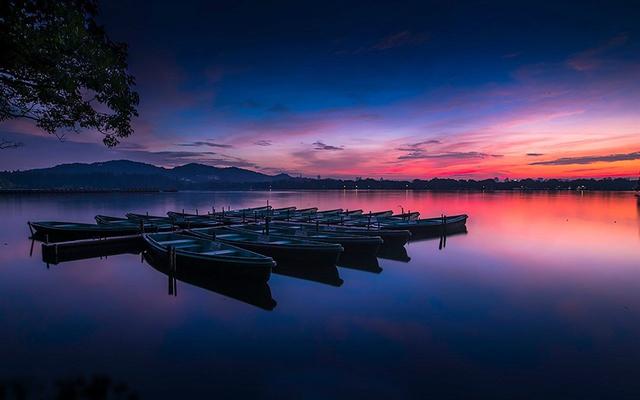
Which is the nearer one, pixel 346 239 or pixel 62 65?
pixel 62 65

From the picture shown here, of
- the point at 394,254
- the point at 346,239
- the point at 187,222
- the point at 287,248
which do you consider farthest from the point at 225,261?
the point at 187,222

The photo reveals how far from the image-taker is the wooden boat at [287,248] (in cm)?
1872

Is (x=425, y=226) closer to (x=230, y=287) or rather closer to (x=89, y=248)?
(x=230, y=287)

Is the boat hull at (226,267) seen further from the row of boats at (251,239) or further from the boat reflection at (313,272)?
the boat reflection at (313,272)

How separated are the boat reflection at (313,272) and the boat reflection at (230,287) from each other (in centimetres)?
278

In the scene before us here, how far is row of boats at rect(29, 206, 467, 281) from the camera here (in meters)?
16.1

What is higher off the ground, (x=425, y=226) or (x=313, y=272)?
(x=425, y=226)

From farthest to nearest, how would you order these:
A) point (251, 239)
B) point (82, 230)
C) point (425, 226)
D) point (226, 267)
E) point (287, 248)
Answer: point (425, 226), point (82, 230), point (251, 239), point (287, 248), point (226, 267)

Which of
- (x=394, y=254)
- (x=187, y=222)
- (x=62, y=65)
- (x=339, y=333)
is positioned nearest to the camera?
(x=62, y=65)

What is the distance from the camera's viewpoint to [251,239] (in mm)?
22438

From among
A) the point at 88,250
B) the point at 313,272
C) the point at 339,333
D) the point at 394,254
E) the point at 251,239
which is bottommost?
the point at 339,333

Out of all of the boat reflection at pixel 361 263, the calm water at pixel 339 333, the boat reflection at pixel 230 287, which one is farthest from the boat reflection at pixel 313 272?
the boat reflection at pixel 230 287

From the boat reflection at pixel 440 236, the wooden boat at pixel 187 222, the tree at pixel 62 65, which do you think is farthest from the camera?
the wooden boat at pixel 187 222

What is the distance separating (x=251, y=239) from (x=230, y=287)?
19.9ft
